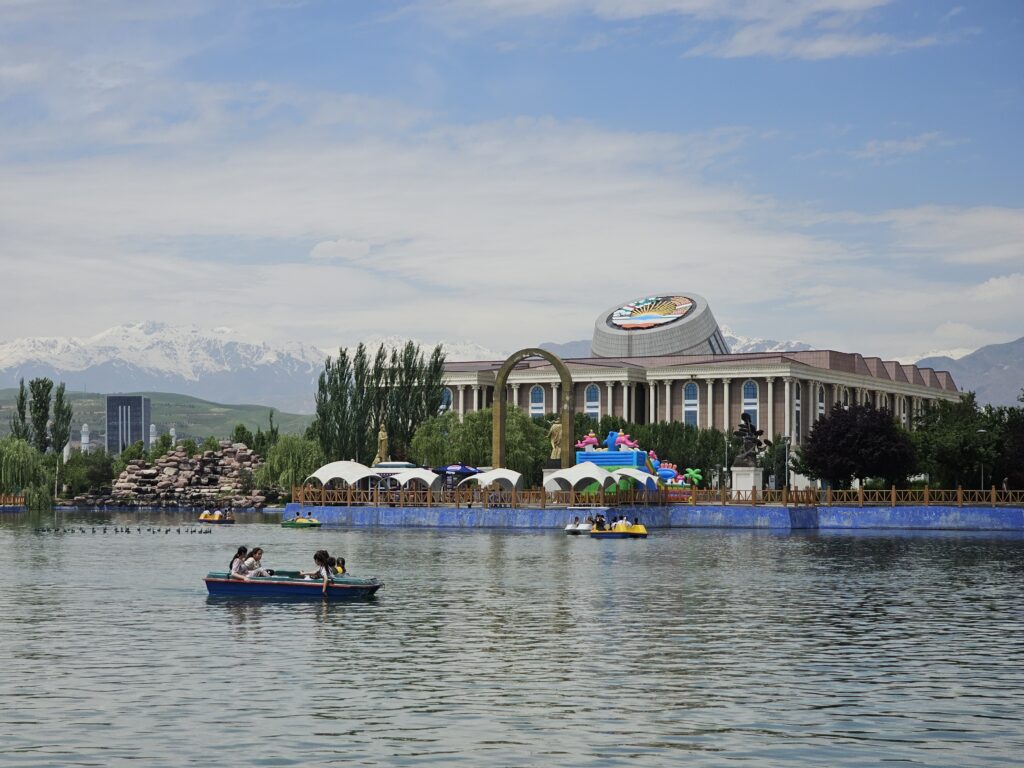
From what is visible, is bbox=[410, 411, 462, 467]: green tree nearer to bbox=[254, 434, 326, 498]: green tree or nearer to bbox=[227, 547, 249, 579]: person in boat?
bbox=[254, 434, 326, 498]: green tree

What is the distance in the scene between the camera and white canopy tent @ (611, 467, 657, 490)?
11118 centimetres

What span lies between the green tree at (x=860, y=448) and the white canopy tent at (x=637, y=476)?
976 inches

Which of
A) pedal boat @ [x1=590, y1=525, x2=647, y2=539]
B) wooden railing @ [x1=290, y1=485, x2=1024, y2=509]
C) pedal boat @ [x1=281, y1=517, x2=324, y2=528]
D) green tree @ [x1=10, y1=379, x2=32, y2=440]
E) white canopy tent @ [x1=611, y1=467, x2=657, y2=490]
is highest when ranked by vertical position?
green tree @ [x1=10, y1=379, x2=32, y2=440]

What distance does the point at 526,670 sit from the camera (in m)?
33.7

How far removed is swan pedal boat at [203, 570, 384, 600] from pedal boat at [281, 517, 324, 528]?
204 ft

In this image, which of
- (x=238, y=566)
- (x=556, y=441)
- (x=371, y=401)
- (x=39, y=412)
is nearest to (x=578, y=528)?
(x=556, y=441)

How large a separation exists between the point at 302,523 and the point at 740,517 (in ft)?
102

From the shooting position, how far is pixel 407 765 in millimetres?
23859

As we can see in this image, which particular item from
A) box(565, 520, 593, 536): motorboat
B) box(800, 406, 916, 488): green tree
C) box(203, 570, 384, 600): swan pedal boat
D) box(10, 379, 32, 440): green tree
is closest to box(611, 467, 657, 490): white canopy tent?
box(565, 520, 593, 536): motorboat

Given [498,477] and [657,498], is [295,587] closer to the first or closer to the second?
[498,477]

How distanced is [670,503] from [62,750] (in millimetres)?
92675

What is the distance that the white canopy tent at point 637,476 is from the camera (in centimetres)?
11118

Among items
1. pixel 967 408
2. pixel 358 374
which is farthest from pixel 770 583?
pixel 967 408

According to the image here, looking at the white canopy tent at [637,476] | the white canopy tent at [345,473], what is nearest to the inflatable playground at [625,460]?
the white canopy tent at [637,476]
